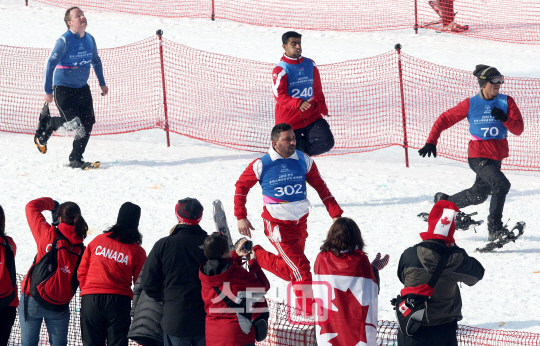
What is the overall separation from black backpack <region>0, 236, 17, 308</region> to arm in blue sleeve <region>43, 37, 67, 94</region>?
4840 mm

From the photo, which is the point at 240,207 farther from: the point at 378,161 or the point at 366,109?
the point at 366,109

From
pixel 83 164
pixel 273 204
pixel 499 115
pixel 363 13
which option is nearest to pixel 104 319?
pixel 273 204

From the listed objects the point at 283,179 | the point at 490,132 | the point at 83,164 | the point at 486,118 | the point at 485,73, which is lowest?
the point at 283,179

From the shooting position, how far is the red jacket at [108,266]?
5.29 m

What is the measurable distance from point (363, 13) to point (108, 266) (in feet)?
54.2

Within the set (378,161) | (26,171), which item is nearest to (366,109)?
(378,161)

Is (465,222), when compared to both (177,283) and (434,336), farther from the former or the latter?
(177,283)

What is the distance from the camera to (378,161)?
12078 millimetres

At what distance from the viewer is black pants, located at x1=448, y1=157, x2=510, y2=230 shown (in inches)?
321

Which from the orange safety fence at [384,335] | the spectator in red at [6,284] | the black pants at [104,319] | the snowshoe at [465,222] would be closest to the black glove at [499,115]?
the snowshoe at [465,222]

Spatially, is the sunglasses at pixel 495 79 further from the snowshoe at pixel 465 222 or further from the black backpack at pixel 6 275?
the black backpack at pixel 6 275

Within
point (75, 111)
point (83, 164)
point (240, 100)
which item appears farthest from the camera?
point (240, 100)

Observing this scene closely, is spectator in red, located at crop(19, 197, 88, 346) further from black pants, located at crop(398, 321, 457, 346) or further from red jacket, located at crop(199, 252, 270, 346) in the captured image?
black pants, located at crop(398, 321, 457, 346)

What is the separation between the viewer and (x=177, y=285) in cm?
509
